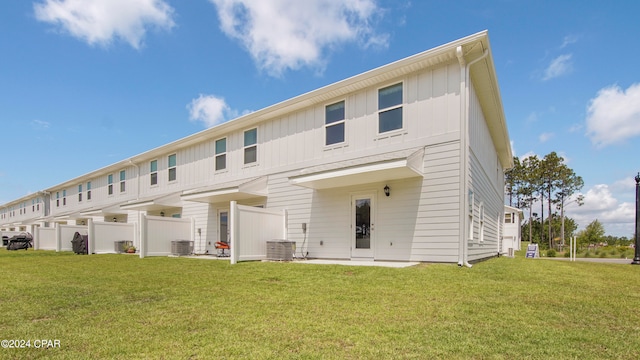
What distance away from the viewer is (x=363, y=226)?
1005cm

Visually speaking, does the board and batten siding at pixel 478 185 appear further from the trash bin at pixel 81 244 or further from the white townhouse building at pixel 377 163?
the trash bin at pixel 81 244

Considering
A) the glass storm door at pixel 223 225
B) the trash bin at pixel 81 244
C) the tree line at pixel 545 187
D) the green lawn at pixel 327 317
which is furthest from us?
the tree line at pixel 545 187

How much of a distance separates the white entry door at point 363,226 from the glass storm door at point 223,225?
6070mm

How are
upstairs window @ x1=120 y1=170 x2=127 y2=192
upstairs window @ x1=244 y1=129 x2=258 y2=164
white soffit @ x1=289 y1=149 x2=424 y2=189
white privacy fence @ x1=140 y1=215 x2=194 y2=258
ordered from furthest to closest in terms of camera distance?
upstairs window @ x1=120 y1=170 x2=127 y2=192 → upstairs window @ x1=244 y1=129 x2=258 y2=164 → white privacy fence @ x1=140 y1=215 x2=194 y2=258 → white soffit @ x1=289 y1=149 x2=424 y2=189

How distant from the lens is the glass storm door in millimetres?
13977

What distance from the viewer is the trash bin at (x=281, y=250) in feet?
34.6

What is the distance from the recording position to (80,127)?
18.7m

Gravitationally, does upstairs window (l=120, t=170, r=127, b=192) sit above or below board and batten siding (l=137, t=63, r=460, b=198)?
below

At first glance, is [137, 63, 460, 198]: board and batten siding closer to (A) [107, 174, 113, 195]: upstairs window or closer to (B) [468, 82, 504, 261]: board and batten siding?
(B) [468, 82, 504, 261]: board and batten siding

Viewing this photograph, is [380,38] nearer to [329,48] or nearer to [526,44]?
[329,48]

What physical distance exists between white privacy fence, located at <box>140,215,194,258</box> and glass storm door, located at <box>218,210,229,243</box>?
165 centimetres

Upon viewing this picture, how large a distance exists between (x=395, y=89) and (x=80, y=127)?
1767 centimetres

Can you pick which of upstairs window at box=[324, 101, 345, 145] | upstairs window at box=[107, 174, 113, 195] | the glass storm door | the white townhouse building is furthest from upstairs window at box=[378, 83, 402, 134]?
upstairs window at box=[107, 174, 113, 195]

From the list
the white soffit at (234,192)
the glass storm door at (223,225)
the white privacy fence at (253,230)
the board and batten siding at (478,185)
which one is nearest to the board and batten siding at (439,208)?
the board and batten siding at (478,185)
